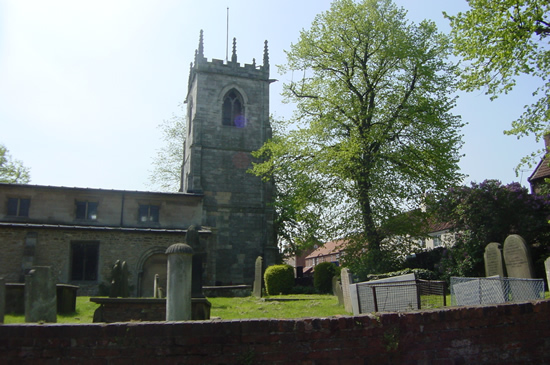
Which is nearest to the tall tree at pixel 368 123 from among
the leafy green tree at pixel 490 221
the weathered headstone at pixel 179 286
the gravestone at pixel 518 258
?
the leafy green tree at pixel 490 221

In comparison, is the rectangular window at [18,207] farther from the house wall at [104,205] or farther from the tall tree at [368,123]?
the tall tree at [368,123]

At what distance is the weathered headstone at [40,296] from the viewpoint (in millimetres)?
8492

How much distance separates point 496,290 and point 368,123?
47.9ft

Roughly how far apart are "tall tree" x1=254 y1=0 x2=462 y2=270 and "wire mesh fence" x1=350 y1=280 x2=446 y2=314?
10.7m

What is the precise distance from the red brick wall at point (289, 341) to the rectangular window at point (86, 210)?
939 inches

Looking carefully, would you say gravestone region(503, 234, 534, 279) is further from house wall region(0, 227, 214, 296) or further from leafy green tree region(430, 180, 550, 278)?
house wall region(0, 227, 214, 296)

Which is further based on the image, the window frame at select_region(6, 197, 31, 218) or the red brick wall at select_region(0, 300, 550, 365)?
the window frame at select_region(6, 197, 31, 218)

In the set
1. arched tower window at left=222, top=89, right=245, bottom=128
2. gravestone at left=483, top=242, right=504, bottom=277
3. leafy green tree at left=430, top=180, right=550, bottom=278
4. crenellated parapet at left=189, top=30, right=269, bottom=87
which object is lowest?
gravestone at left=483, top=242, right=504, bottom=277

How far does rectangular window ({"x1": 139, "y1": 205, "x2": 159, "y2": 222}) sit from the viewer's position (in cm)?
2766

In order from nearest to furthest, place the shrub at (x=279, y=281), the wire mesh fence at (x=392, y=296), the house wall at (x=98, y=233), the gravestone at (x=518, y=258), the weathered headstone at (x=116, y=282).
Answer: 1. the wire mesh fence at (x=392, y=296)
2. the gravestone at (x=518, y=258)
3. the weathered headstone at (x=116, y=282)
4. the house wall at (x=98, y=233)
5. the shrub at (x=279, y=281)

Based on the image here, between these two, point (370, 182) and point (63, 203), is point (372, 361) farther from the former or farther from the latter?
point (63, 203)

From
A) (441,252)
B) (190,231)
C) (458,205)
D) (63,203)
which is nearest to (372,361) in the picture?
(190,231)

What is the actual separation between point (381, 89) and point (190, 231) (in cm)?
1518

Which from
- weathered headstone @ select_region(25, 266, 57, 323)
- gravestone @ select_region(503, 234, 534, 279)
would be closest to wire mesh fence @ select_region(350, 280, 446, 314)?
gravestone @ select_region(503, 234, 534, 279)
